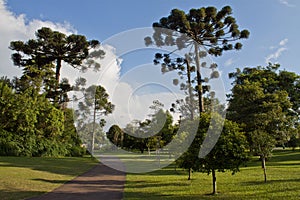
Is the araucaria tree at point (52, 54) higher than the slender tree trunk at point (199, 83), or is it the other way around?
the araucaria tree at point (52, 54)

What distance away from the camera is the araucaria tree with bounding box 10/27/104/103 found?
29.6 metres

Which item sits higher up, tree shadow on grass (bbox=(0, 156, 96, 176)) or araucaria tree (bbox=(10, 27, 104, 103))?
araucaria tree (bbox=(10, 27, 104, 103))

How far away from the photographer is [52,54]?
104 feet

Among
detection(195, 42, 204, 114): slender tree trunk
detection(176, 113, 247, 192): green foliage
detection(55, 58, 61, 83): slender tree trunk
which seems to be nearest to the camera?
detection(176, 113, 247, 192): green foliage

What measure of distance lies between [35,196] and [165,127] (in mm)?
18499

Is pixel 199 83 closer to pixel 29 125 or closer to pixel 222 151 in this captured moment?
pixel 222 151

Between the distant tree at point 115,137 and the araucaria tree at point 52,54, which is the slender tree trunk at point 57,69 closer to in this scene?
the araucaria tree at point 52,54

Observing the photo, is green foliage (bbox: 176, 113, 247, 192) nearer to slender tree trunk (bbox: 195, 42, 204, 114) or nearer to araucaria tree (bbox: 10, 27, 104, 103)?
slender tree trunk (bbox: 195, 42, 204, 114)

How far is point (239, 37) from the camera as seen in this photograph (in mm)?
18891

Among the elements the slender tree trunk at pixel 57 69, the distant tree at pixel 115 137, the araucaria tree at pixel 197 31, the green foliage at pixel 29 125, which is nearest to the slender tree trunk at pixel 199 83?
the araucaria tree at pixel 197 31

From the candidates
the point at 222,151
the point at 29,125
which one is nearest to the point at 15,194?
the point at 222,151

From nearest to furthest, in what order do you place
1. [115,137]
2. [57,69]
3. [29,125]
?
1. [29,125]
2. [57,69]
3. [115,137]

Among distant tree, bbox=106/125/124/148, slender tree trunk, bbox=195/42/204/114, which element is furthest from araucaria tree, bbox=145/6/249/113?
distant tree, bbox=106/125/124/148

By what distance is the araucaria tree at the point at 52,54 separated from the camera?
29.6 meters
